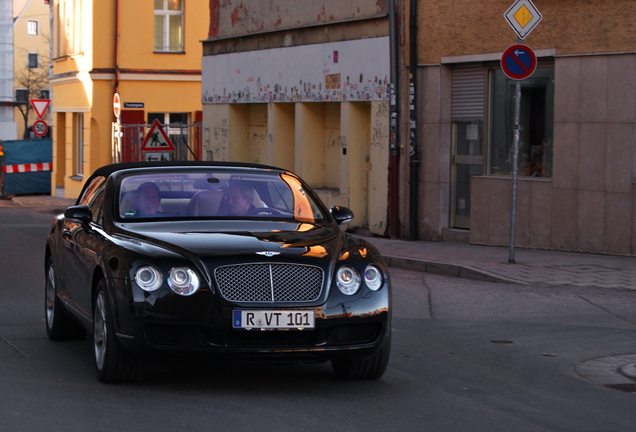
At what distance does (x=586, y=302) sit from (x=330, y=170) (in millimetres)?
10538

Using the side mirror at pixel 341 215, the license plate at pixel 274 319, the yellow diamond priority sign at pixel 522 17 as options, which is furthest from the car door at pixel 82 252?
Result: the yellow diamond priority sign at pixel 522 17

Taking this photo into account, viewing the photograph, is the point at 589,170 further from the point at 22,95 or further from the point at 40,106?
the point at 22,95

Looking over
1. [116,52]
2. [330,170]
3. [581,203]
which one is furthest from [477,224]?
[116,52]

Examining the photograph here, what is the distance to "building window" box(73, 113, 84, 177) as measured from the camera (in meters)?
33.7

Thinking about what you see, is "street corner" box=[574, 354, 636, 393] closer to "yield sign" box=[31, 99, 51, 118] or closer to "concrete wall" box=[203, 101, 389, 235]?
"concrete wall" box=[203, 101, 389, 235]

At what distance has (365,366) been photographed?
6.48m

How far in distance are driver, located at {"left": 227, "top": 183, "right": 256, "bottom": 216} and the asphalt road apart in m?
1.11

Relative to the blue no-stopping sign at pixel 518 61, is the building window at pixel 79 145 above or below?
below

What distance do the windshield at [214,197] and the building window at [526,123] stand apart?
329 inches

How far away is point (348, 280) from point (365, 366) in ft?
2.24

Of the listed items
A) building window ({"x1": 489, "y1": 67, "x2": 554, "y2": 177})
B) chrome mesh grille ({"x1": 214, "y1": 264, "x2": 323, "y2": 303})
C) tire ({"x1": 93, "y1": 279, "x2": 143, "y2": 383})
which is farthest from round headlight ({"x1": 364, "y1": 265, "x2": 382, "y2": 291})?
building window ({"x1": 489, "y1": 67, "x2": 554, "y2": 177})

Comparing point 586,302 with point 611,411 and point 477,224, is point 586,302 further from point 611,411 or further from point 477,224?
point 477,224

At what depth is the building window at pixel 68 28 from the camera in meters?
32.9

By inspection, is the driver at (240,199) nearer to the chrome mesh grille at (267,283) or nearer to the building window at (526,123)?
the chrome mesh grille at (267,283)
